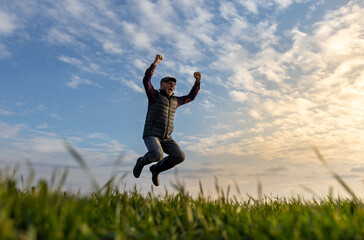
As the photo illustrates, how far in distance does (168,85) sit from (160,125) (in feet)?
3.80

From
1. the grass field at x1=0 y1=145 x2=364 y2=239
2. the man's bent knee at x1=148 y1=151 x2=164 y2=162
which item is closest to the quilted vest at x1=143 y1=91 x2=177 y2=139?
the man's bent knee at x1=148 y1=151 x2=164 y2=162

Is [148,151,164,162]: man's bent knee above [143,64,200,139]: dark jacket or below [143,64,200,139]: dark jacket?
below

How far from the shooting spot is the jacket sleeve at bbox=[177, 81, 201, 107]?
28.5 ft

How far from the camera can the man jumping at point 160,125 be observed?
7711mm

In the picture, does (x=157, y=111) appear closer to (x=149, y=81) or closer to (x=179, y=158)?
(x=149, y=81)

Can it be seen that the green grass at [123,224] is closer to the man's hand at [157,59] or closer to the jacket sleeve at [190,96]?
the man's hand at [157,59]

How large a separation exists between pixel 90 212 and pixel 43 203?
53 cm

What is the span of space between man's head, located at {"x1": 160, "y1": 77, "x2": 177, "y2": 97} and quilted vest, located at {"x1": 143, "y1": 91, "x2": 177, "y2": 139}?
0.78 feet

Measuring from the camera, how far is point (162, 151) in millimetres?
7637

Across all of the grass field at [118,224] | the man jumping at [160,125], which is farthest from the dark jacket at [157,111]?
the grass field at [118,224]

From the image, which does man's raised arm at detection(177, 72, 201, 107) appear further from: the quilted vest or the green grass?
the green grass

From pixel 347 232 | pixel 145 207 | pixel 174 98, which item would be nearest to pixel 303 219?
pixel 347 232

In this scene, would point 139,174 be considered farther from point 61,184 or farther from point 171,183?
point 61,184

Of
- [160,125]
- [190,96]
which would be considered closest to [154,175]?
[160,125]
